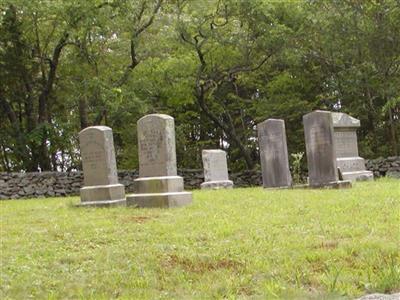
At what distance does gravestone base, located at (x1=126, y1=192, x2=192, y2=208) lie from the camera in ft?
34.4

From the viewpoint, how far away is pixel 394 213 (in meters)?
7.65

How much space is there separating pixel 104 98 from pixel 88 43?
9.18 feet

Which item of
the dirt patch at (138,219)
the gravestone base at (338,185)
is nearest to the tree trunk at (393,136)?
the gravestone base at (338,185)

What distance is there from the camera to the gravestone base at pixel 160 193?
34.5 ft

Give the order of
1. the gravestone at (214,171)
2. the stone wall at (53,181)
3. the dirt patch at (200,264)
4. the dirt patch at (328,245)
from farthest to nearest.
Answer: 1. the stone wall at (53,181)
2. the gravestone at (214,171)
3. the dirt patch at (328,245)
4. the dirt patch at (200,264)

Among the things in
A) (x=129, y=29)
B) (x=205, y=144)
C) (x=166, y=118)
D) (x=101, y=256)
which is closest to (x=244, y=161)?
(x=205, y=144)

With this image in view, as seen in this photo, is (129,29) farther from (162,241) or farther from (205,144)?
(162,241)

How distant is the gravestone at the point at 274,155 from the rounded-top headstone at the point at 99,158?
186 inches

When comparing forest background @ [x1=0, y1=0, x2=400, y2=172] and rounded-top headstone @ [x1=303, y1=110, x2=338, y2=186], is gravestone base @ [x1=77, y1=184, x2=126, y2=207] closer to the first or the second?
rounded-top headstone @ [x1=303, y1=110, x2=338, y2=186]

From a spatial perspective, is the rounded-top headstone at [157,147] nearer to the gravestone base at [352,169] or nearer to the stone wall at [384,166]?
the gravestone base at [352,169]

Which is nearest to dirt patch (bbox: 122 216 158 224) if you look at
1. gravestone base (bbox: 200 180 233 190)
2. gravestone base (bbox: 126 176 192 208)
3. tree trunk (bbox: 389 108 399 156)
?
gravestone base (bbox: 126 176 192 208)

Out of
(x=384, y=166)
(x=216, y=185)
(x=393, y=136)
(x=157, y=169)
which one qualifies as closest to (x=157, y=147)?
(x=157, y=169)

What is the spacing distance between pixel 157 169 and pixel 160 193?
57cm

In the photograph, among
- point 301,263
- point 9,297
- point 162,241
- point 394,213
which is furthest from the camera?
point 394,213
